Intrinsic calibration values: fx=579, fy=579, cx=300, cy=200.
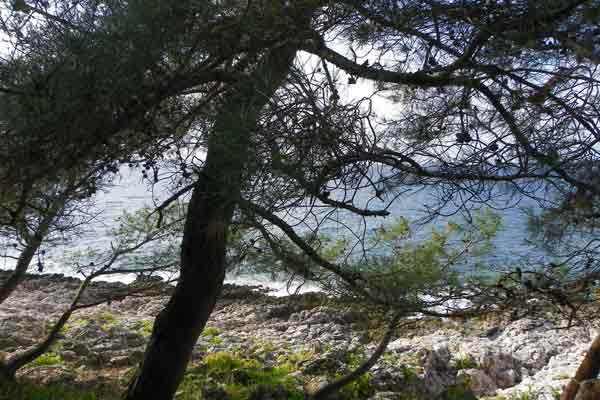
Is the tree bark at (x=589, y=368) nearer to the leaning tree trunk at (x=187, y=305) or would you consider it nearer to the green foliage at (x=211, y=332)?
the leaning tree trunk at (x=187, y=305)

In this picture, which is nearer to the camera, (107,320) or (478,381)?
(478,381)

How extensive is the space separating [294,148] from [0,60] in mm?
1182

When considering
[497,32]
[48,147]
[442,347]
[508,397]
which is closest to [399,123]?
[497,32]

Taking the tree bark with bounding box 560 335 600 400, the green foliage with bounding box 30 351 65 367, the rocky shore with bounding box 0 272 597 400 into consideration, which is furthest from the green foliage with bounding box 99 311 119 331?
the tree bark with bounding box 560 335 600 400

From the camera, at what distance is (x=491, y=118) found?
7.00ft

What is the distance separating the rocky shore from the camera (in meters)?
4.38

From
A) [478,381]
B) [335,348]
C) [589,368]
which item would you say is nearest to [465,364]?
[478,381]

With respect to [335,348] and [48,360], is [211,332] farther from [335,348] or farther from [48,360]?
[48,360]

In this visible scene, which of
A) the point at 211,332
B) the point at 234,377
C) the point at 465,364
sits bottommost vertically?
the point at 234,377

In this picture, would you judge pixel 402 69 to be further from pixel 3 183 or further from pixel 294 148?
pixel 3 183

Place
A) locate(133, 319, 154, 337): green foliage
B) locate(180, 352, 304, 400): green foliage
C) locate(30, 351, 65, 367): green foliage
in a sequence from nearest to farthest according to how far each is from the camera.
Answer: locate(180, 352, 304, 400): green foliage → locate(30, 351, 65, 367): green foliage → locate(133, 319, 154, 337): green foliage

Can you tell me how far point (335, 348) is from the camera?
17.0 feet

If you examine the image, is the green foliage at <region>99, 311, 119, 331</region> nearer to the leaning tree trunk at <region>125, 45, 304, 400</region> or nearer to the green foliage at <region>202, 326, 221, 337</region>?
the green foliage at <region>202, 326, 221, 337</region>

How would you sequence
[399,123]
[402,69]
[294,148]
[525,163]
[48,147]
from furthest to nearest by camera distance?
[399,123]
[402,69]
[48,147]
[525,163]
[294,148]
